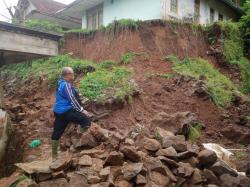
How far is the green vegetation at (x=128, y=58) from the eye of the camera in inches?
539

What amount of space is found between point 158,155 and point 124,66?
5.91 metres

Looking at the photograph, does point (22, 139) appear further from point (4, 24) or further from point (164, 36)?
point (164, 36)

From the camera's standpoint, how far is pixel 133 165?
735 centimetres

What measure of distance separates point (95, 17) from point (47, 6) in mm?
7026

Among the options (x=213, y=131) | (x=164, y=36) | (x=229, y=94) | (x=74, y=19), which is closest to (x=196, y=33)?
(x=164, y=36)

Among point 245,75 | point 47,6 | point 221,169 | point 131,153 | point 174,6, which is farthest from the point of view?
point 47,6

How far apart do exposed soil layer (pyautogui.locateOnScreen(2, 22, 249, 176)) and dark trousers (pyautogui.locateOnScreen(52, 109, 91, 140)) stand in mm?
1862

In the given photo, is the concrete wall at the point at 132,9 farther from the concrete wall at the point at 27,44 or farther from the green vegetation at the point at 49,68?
the concrete wall at the point at 27,44

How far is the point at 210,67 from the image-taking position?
14.9 metres

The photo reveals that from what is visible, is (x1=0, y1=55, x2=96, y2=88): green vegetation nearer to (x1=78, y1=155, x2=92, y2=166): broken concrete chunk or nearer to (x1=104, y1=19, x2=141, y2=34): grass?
(x1=104, y1=19, x2=141, y2=34): grass

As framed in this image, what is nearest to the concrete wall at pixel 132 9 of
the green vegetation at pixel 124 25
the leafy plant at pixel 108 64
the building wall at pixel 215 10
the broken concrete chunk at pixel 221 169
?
the green vegetation at pixel 124 25

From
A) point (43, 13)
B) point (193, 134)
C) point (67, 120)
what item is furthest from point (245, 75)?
point (43, 13)

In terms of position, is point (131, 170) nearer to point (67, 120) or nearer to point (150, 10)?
point (67, 120)

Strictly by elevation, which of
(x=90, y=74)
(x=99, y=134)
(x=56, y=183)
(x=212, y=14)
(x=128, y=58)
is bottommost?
(x=56, y=183)
